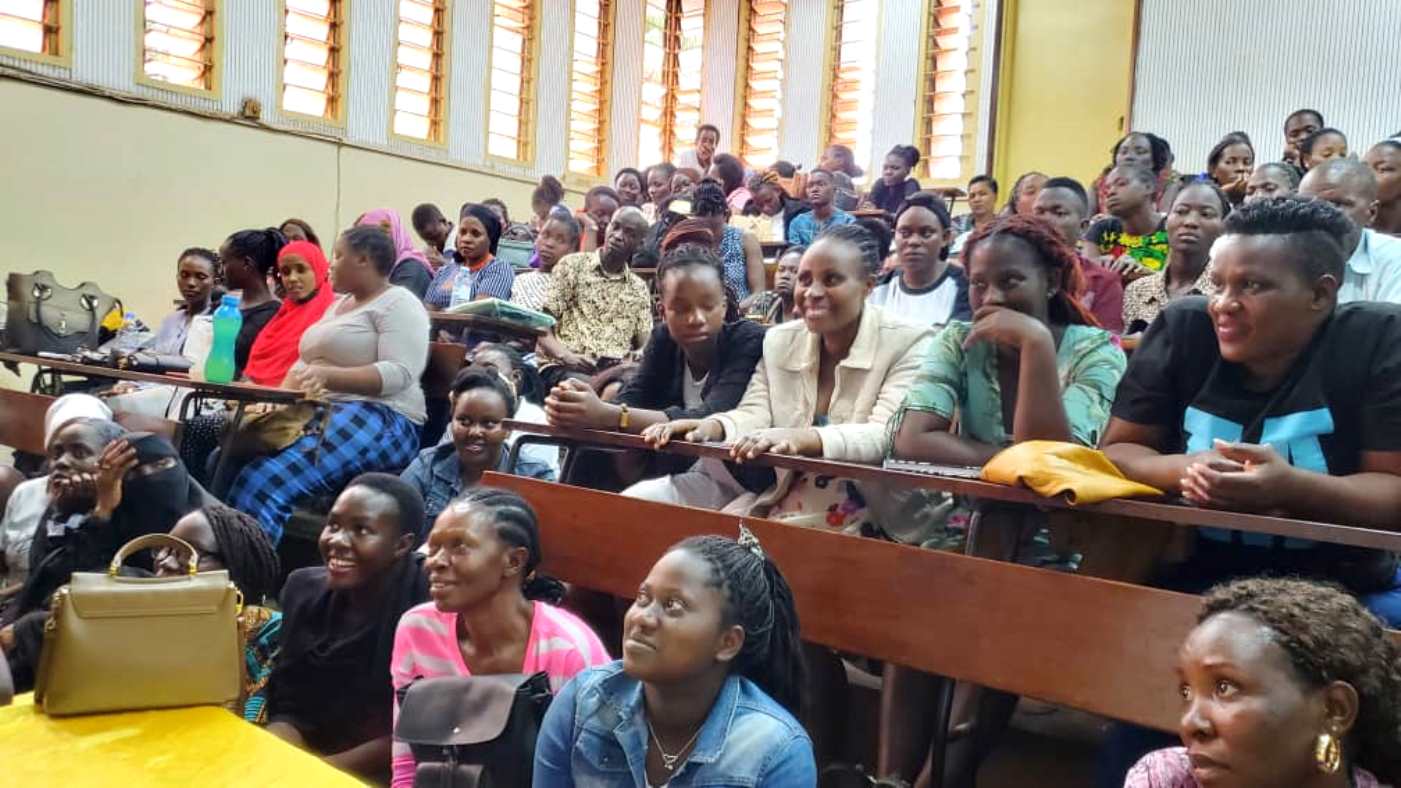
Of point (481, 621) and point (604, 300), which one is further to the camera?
point (604, 300)

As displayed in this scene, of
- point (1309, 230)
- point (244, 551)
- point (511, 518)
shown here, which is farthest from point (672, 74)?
point (1309, 230)

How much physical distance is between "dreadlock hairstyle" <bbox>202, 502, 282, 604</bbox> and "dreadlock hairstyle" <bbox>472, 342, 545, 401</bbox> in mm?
1318

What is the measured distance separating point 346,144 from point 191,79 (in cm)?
142

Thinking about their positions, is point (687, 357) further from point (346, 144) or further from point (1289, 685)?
point (346, 144)

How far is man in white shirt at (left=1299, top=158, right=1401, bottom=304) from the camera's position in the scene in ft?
10.1

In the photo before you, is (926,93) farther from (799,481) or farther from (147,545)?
(147,545)

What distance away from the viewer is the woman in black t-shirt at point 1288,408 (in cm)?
185

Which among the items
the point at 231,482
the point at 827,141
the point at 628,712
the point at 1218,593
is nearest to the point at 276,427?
the point at 231,482

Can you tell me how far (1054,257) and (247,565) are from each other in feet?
7.48

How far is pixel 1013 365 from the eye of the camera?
2627mm

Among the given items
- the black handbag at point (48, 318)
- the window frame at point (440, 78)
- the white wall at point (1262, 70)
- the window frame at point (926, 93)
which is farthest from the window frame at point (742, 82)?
the black handbag at point (48, 318)

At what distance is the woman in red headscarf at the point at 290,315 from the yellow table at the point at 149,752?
2.53 meters

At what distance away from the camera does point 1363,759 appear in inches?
54.7

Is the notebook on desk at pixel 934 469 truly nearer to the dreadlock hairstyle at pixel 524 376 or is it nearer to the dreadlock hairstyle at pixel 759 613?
the dreadlock hairstyle at pixel 759 613
